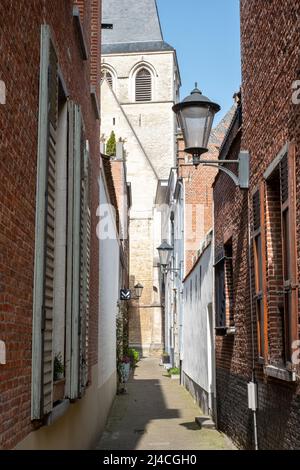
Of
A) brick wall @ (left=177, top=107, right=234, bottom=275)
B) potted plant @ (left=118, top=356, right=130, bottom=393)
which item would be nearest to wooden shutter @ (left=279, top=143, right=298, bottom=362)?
potted plant @ (left=118, top=356, right=130, bottom=393)

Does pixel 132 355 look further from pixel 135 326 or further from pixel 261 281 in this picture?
pixel 261 281

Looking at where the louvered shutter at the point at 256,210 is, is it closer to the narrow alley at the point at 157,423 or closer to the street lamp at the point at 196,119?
the street lamp at the point at 196,119

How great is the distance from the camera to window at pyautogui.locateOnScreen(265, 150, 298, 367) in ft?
18.0

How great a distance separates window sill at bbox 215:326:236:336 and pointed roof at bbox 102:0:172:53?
45.8 metres

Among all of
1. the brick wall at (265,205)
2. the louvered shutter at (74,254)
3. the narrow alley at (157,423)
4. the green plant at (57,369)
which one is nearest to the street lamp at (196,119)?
the brick wall at (265,205)

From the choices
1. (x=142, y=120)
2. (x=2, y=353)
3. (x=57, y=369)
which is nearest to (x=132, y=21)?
(x=142, y=120)

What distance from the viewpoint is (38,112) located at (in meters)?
4.94

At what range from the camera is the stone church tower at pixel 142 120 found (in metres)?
40.9

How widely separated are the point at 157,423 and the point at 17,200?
30.3ft

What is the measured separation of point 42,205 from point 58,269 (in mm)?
1843

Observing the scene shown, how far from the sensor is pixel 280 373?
5.91 m

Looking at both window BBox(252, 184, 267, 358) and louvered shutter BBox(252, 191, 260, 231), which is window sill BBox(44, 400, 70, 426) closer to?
window BBox(252, 184, 267, 358)
